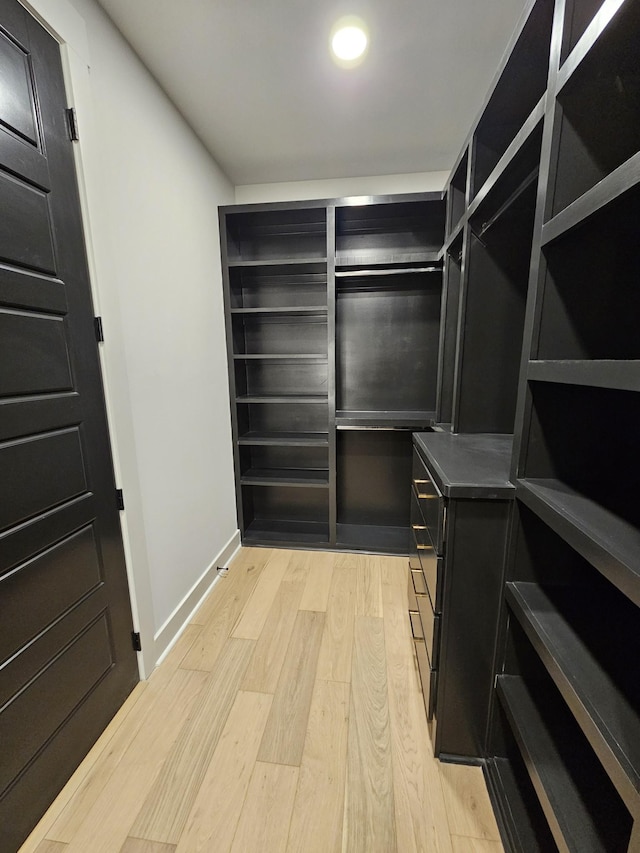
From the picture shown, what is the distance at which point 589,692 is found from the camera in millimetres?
683

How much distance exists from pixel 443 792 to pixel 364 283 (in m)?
2.64

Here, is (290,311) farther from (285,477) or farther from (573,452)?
(573,452)

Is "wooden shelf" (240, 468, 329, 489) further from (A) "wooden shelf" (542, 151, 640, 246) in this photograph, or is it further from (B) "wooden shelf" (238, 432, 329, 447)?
(A) "wooden shelf" (542, 151, 640, 246)

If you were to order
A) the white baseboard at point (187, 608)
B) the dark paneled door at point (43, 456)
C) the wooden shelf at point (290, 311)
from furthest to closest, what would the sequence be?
1. the wooden shelf at point (290, 311)
2. the white baseboard at point (187, 608)
3. the dark paneled door at point (43, 456)

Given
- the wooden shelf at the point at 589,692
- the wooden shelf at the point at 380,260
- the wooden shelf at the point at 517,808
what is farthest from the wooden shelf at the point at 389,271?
the wooden shelf at the point at 517,808

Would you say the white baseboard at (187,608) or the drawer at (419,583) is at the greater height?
the drawer at (419,583)

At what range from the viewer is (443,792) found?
111cm

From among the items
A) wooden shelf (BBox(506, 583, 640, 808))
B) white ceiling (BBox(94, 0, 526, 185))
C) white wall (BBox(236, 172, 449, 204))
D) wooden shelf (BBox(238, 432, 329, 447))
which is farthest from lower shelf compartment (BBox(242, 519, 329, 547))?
white ceiling (BBox(94, 0, 526, 185))

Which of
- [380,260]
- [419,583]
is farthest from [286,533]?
[380,260]

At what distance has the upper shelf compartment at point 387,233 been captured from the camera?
2248 millimetres

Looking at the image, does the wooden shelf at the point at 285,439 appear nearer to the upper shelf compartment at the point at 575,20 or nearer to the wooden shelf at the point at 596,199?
the wooden shelf at the point at 596,199

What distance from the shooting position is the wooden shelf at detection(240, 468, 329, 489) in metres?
2.52

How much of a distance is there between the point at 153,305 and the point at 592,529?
5.92ft

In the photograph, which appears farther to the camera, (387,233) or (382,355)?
(382,355)
